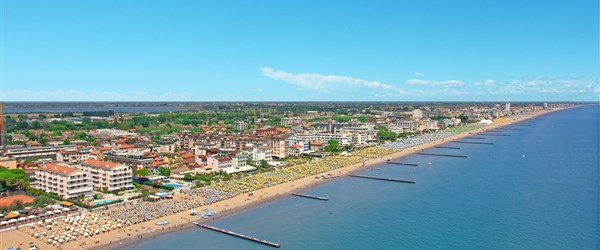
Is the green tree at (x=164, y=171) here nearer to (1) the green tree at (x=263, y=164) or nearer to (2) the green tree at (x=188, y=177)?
(2) the green tree at (x=188, y=177)

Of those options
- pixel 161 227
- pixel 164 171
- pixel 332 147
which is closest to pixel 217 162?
pixel 164 171

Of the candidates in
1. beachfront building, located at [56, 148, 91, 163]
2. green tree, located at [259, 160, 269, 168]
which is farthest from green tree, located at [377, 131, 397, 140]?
beachfront building, located at [56, 148, 91, 163]

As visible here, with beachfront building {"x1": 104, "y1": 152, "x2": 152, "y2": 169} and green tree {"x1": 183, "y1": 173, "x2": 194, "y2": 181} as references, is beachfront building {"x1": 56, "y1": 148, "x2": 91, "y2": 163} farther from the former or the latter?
green tree {"x1": 183, "y1": 173, "x2": 194, "y2": 181}

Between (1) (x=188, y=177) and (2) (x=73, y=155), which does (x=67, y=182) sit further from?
(2) (x=73, y=155)

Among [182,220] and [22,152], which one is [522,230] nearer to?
[182,220]

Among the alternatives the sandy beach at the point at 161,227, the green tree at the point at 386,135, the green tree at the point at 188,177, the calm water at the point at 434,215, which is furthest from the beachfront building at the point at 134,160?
the green tree at the point at 386,135

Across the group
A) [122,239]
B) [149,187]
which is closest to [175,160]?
[149,187]
